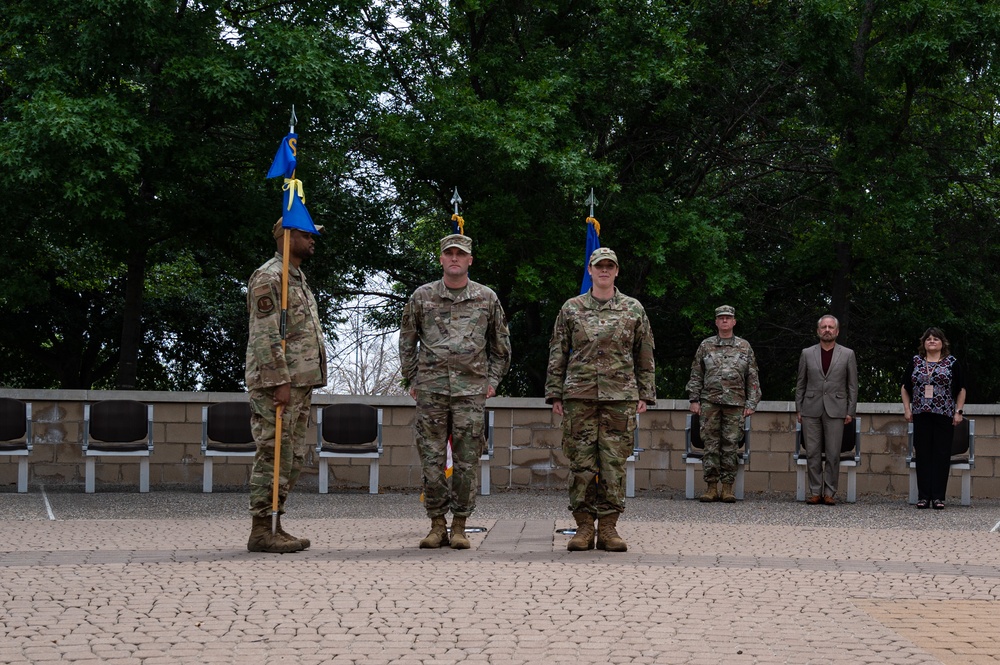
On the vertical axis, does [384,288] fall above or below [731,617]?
above

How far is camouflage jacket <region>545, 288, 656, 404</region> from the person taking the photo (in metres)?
8.55

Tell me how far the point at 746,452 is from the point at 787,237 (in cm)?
887

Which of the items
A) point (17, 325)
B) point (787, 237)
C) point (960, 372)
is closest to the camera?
point (960, 372)

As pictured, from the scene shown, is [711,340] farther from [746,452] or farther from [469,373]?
[469,373]

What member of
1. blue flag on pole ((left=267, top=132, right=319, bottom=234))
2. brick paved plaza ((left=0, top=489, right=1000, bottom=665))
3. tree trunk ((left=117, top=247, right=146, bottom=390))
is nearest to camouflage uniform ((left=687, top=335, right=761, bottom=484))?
brick paved plaza ((left=0, top=489, right=1000, bottom=665))

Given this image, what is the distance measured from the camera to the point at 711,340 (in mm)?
13625

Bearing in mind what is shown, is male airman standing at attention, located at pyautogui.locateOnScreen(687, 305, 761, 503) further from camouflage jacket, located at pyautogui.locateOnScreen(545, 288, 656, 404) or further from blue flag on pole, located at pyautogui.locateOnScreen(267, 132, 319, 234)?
blue flag on pole, located at pyautogui.locateOnScreen(267, 132, 319, 234)

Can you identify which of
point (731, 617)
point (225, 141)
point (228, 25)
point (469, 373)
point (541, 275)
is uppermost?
point (228, 25)

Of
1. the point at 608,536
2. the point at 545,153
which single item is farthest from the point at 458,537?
the point at 545,153

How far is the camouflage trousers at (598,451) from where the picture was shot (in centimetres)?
851

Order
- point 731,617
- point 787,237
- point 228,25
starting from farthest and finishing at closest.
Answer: point 787,237, point 228,25, point 731,617

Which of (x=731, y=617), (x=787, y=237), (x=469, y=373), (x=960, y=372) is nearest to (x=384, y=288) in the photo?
(x=787, y=237)

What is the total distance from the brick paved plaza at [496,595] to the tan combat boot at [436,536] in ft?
0.63

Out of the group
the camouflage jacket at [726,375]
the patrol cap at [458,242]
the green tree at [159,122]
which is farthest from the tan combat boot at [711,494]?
the green tree at [159,122]
